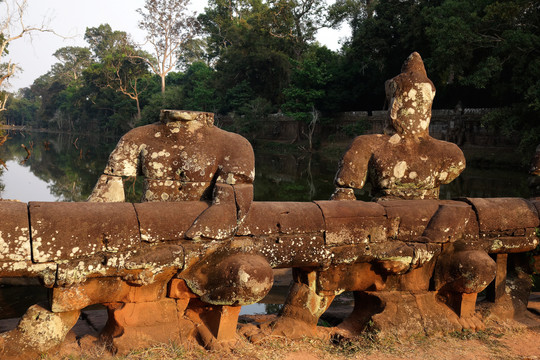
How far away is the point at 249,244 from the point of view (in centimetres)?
385

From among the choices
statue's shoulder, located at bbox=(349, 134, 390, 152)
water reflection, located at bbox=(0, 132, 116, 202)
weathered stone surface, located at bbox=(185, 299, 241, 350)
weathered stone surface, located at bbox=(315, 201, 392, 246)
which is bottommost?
water reflection, located at bbox=(0, 132, 116, 202)

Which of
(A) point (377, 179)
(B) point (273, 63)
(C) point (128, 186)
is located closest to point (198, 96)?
(B) point (273, 63)

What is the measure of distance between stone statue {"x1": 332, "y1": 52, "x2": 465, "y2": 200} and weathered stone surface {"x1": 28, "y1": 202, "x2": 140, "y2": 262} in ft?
6.42

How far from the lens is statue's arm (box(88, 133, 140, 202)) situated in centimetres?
402

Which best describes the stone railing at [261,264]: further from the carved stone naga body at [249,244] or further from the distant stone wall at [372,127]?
the distant stone wall at [372,127]

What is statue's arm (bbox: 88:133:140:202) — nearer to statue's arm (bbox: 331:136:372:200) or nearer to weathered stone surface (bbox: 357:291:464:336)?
statue's arm (bbox: 331:136:372:200)

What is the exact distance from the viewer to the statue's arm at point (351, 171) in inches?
179

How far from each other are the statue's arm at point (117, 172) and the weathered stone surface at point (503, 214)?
10.3ft

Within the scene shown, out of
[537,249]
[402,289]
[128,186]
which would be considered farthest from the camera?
[128,186]

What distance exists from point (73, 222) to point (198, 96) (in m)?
38.4

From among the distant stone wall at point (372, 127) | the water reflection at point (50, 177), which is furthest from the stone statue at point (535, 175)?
the water reflection at point (50, 177)

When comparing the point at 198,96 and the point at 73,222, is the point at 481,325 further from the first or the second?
the point at 198,96

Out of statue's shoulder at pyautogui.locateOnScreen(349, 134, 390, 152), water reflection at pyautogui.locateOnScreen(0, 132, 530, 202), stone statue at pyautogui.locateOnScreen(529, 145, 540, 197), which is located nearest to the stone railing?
stone statue at pyautogui.locateOnScreen(529, 145, 540, 197)

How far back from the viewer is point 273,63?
120 feet
